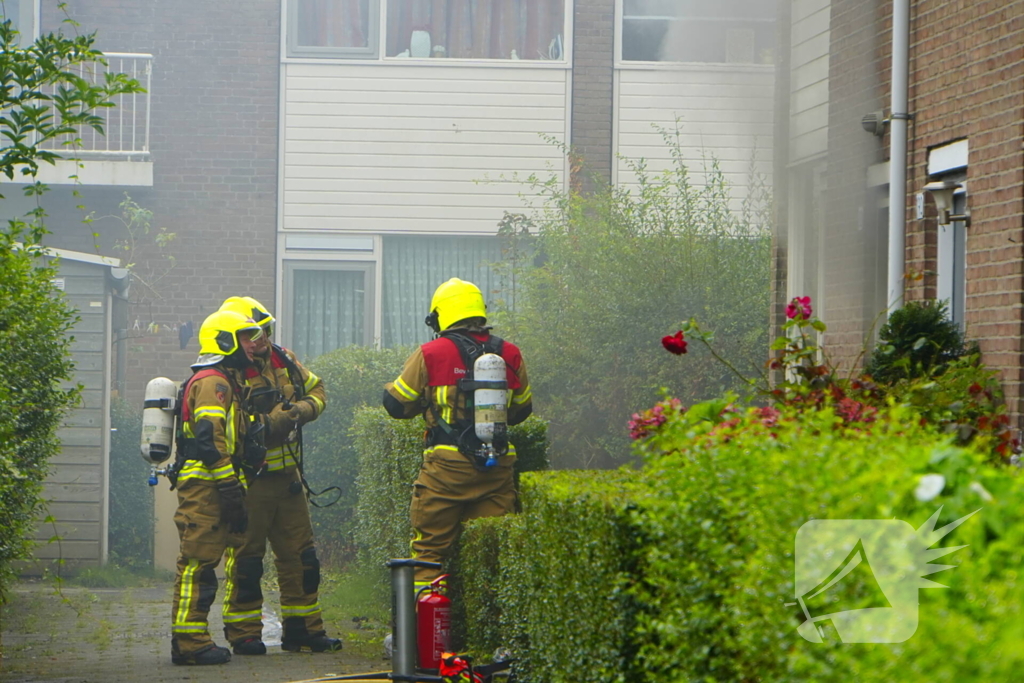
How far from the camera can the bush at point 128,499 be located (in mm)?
12609

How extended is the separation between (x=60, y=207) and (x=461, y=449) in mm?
9785

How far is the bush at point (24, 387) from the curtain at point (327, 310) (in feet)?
24.4

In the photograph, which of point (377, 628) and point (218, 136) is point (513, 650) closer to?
point (377, 628)

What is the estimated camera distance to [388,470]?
917cm

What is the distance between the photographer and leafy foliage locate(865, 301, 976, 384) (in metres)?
6.56

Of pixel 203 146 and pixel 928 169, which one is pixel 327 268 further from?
pixel 928 169

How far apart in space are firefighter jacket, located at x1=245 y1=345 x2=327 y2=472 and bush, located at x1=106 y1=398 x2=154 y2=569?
475 cm

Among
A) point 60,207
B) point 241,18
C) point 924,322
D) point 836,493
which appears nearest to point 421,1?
point 241,18

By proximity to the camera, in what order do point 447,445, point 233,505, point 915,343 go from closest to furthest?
point 915,343 < point 447,445 < point 233,505

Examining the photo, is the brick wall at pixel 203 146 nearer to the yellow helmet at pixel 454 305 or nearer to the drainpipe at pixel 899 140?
the yellow helmet at pixel 454 305

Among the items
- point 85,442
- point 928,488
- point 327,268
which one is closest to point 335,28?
point 327,268

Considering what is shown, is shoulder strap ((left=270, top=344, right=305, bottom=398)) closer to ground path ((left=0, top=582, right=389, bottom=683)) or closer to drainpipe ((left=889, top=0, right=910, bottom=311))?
ground path ((left=0, top=582, right=389, bottom=683))

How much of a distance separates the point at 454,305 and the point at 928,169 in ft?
8.87

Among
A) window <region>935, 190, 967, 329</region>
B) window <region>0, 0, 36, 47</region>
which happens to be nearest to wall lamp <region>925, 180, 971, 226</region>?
window <region>935, 190, 967, 329</region>
